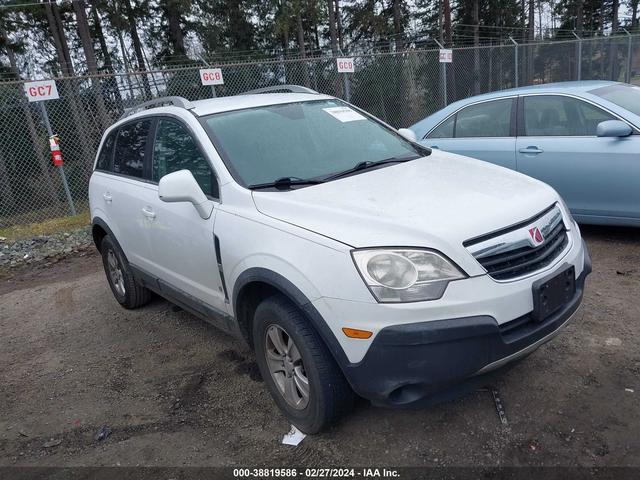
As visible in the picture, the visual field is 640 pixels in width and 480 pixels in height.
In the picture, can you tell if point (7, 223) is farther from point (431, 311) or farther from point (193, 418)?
point (431, 311)

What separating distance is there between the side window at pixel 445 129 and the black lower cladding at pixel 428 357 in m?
4.22

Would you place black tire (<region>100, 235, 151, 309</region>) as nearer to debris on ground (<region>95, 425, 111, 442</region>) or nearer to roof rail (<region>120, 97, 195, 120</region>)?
roof rail (<region>120, 97, 195, 120</region>)

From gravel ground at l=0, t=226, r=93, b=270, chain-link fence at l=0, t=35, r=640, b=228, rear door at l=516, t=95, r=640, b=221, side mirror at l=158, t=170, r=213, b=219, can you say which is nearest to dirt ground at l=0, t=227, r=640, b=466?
rear door at l=516, t=95, r=640, b=221

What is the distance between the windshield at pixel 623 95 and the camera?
514 centimetres

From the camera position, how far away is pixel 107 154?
4914 millimetres

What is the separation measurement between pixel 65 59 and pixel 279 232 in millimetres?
22395

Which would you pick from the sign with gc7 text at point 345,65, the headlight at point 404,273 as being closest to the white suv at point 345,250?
the headlight at point 404,273

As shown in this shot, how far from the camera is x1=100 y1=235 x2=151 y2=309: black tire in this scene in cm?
475

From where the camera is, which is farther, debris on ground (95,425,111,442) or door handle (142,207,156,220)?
door handle (142,207,156,220)

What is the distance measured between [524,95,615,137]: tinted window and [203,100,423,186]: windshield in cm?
225

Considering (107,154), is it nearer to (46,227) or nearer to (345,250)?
(345,250)

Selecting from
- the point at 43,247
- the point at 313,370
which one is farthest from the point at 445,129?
the point at 43,247

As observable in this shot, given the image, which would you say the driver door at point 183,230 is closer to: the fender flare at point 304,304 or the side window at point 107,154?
the fender flare at point 304,304

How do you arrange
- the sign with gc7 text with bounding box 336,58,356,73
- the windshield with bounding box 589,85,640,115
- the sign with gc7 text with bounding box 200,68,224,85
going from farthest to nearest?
the sign with gc7 text with bounding box 336,58,356,73 < the sign with gc7 text with bounding box 200,68,224,85 < the windshield with bounding box 589,85,640,115
